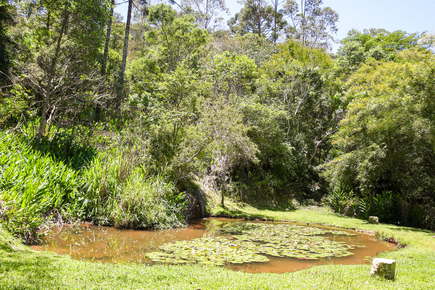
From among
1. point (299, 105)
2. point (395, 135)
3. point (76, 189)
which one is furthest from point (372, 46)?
point (76, 189)

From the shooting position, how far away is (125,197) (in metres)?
8.45

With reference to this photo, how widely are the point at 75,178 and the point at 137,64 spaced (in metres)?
13.3

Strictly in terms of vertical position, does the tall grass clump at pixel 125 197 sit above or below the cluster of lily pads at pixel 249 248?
above

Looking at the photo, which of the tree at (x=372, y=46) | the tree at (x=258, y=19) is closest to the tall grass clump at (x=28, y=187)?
the tree at (x=372, y=46)

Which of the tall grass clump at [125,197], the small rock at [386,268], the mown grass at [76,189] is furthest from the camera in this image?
the tall grass clump at [125,197]

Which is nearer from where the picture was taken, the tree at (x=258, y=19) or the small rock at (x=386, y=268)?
the small rock at (x=386, y=268)

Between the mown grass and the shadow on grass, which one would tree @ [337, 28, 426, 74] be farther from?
the shadow on grass

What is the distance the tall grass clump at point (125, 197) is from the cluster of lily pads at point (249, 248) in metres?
1.78

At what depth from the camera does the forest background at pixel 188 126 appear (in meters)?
8.54

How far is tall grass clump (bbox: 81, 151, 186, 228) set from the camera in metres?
8.34

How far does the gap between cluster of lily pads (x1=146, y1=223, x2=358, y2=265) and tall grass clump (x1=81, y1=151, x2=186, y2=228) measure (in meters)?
1.78

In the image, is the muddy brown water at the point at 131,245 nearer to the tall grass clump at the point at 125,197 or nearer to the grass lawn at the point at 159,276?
the tall grass clump at the point at 125,197

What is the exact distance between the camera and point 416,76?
10844 millimetres

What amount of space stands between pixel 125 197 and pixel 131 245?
206 centimetres
